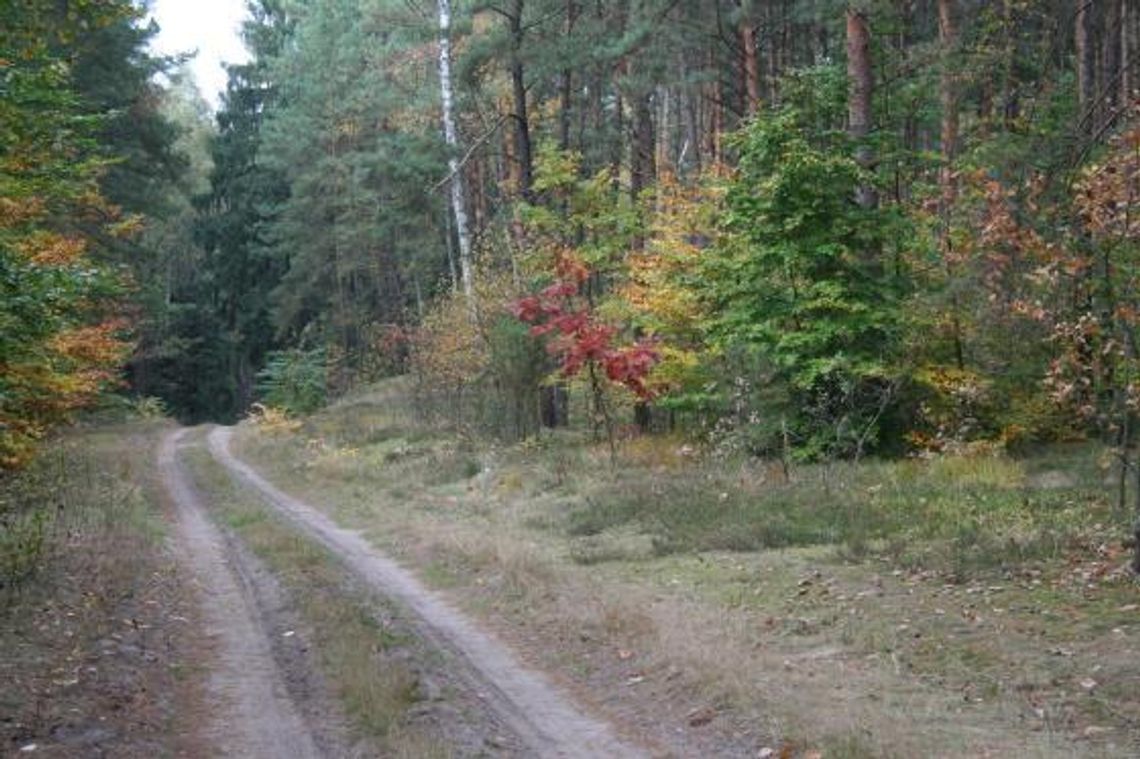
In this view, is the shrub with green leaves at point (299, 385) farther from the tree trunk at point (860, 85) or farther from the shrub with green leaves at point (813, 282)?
the tree trunk at point (860, 85)

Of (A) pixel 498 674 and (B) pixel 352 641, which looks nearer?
(A) pixel 498 674

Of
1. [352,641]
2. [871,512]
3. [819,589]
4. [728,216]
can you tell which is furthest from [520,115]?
[352,641]

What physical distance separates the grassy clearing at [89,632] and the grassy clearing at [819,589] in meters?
3.16

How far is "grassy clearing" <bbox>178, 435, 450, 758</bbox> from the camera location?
7605 millimetres

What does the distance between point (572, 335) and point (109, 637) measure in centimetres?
1163

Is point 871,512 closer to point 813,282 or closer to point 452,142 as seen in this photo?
point 813,282

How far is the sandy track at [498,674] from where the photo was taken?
298 inches

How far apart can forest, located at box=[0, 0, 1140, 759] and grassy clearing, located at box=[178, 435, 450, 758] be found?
0.19 feet

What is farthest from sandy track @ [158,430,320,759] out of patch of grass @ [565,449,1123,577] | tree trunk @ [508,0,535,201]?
tree trunk @ [508,0,535,201]

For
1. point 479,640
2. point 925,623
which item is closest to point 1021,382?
point 925,623

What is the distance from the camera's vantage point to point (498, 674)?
30.7 feet

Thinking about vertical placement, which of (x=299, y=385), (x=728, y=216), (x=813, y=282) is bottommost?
(x=299, y=385)

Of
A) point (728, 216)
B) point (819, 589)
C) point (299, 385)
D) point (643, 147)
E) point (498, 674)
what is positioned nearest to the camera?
point (498, 674)

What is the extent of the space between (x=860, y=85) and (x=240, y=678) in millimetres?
15165
